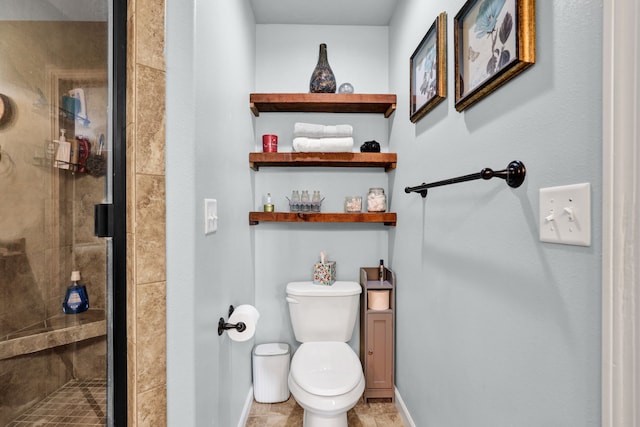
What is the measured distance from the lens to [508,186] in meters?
0.89

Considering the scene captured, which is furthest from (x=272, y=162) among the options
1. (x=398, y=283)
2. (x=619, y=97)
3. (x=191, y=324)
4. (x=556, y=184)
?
(x=619, y=97)

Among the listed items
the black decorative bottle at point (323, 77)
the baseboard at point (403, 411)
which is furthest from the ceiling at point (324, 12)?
the baseboard at point (403, 411)

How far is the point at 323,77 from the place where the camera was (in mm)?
2057

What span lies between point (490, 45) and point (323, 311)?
5.09ft

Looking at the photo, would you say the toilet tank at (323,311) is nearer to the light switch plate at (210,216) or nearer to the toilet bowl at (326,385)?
the toilet bowl at (326,385)

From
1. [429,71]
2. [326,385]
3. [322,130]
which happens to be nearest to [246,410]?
[326,385]

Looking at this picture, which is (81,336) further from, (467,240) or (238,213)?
(467,240)

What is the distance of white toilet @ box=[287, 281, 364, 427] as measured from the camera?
4.89 feet

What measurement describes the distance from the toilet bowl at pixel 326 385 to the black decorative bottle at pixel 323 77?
5.12 ft

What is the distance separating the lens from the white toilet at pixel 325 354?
58.7 inches

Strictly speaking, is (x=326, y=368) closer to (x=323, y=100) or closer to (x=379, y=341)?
(x=379, y=341)

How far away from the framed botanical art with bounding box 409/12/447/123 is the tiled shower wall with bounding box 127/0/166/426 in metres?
1.00

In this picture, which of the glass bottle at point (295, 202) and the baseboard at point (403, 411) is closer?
the baseboard at point (403, 411)

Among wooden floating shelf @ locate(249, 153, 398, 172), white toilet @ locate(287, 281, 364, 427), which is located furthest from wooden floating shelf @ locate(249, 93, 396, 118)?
white toilet @ locate(287, 281, 364, 427)
